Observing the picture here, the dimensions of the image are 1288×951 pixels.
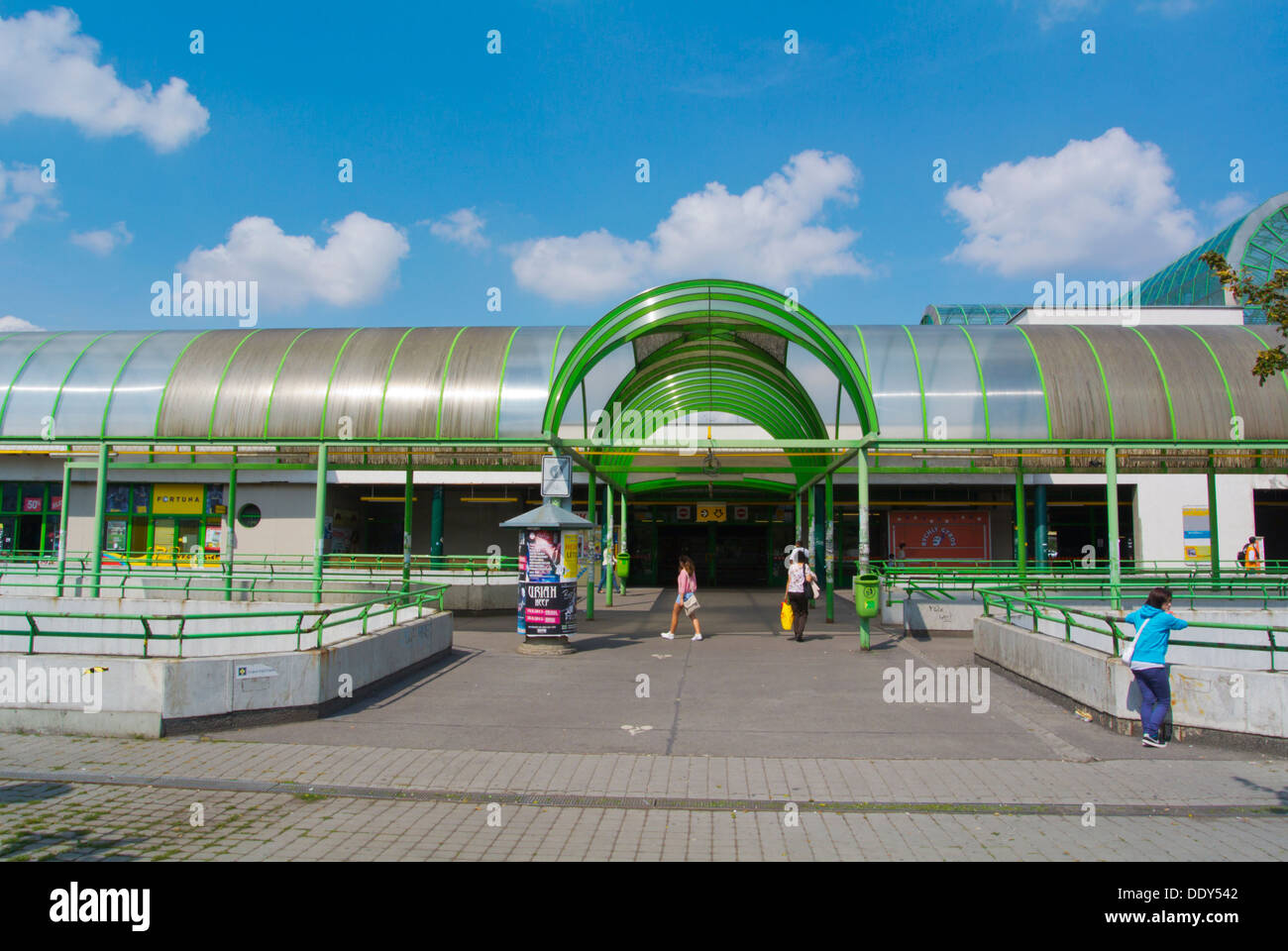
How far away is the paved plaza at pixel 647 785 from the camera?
5.04m

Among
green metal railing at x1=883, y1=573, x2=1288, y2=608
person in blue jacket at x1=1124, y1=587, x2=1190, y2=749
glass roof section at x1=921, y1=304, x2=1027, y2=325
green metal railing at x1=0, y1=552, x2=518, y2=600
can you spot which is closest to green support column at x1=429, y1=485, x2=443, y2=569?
green metal railing at x1=0, y1=552, x2=518, y2=600

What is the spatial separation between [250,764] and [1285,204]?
5377 centimetres

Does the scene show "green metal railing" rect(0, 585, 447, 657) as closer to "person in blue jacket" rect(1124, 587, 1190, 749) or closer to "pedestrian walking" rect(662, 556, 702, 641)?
"pedestrian walking" rect(662, 556, 702, 641)

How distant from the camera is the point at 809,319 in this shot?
45.0 ft

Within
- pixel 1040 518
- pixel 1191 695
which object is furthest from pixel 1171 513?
pixel 1191 695

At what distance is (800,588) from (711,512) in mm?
15747

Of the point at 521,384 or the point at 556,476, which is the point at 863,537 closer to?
the point at 556,476

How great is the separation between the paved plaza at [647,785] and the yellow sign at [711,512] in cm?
1977

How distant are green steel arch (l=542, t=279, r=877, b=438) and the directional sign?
52 cm

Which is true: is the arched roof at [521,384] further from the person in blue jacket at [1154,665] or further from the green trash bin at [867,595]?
the person in blue jacket at [1154,665]

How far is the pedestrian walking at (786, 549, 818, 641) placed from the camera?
14.0m

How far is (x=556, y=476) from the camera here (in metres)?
13.9

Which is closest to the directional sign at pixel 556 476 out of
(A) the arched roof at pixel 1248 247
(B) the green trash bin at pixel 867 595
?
(B) the green trash bin at pixel 867 595

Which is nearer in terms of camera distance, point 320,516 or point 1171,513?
point 320,516
